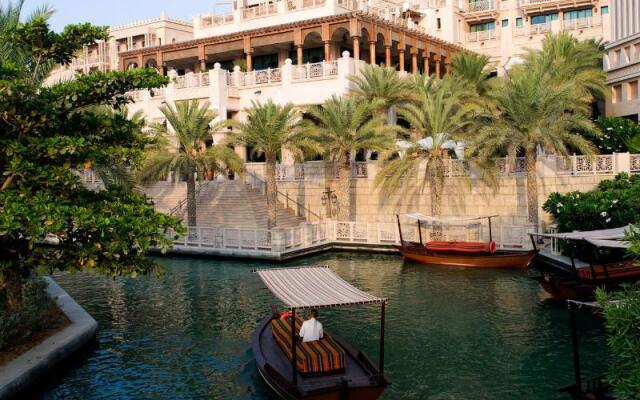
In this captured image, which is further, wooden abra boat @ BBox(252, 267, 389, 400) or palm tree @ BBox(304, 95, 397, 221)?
palm tree @ BBox(304, 95, 397, 221)

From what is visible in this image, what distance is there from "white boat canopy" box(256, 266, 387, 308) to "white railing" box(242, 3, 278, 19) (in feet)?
102

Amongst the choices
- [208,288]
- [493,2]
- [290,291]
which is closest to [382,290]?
[208,288]

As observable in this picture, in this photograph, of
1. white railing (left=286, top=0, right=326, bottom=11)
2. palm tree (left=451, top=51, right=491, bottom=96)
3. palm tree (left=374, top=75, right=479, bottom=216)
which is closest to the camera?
palm tree (left=374, top=75, right=479, bottom=216)

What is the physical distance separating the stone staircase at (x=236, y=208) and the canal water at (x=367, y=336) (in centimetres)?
770

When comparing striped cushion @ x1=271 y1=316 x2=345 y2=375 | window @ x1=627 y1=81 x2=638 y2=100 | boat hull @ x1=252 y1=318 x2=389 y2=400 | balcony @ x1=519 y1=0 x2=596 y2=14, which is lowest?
boat hull @ x1=252 y1=318 x2=389 y2=400

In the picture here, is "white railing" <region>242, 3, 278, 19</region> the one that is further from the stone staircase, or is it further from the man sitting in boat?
the man sitting in boat

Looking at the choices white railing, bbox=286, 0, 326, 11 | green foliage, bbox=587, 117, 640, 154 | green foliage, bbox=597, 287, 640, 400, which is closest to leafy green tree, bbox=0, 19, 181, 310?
green foliage, bbox=597, 287, 640, 400

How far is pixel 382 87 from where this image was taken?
32.8 metres

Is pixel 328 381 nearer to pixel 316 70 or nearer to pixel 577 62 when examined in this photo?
pixel 316 70

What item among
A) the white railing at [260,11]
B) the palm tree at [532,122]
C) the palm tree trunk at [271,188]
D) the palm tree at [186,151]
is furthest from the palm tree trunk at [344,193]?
the white railing at [260,11]

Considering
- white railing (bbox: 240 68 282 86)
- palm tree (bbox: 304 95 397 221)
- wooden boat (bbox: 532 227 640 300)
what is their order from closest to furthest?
wooden boat (bbox: 532 227 640 300)
palm tree (bbox: 304 95 397 221)
white railing (bbox: 240 68 282 86)

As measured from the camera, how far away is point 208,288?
22953 mm

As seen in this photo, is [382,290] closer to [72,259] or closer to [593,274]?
[593,274]

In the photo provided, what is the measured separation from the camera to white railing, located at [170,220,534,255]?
28.1 m
